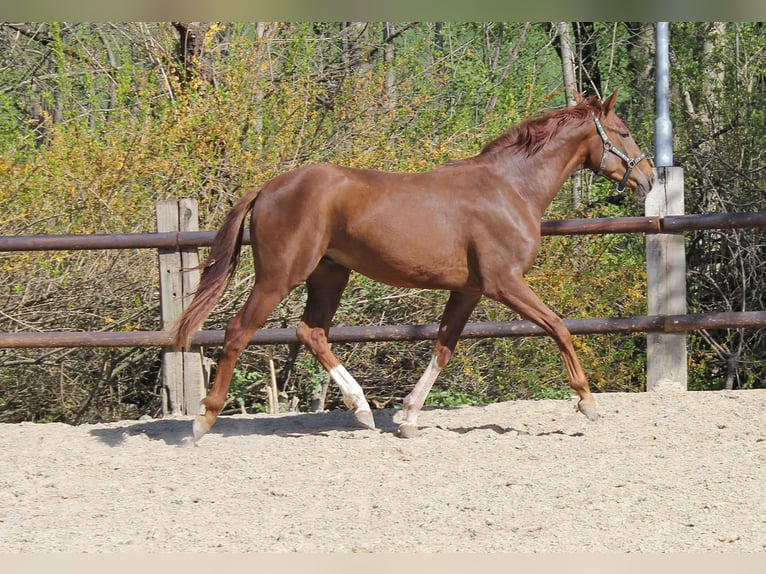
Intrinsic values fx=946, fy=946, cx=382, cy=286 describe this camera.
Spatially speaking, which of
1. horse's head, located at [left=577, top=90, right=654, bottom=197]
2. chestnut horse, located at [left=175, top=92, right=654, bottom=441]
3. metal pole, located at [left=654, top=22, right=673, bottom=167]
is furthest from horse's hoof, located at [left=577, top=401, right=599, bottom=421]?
metal pole, located at [left=654, top=22, right=673, bottom=167]

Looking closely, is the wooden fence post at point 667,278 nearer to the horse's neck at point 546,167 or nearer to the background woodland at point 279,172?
the horse's neck at point 546,167

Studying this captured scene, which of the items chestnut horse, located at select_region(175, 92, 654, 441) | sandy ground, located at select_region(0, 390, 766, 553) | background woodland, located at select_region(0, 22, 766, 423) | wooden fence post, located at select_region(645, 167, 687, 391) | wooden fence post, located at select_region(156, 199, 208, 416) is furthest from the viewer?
background woodland, located at select_region(0, 22, 766, 423)

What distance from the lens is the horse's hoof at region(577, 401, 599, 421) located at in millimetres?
5730

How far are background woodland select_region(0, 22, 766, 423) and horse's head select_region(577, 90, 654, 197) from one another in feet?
5.89

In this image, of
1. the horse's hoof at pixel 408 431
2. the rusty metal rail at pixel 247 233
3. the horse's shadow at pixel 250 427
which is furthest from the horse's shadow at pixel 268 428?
the rusty metal rail at pixel 247 233

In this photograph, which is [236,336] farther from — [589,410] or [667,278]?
[667,278]

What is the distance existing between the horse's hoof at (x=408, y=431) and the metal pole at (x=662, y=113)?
403cm

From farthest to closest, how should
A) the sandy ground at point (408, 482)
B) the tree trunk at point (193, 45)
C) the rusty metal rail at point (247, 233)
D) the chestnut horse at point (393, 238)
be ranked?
the tree trunk at point (193, 45), the rusty metal rail at point (247, 233), the chestnut horse at point (393, 238), the sandy ground at point (408, 482)

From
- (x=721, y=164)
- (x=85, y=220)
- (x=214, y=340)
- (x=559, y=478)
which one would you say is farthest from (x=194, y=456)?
(x=721, y=164)

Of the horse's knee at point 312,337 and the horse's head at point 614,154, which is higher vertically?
the horse's head at point 614,154

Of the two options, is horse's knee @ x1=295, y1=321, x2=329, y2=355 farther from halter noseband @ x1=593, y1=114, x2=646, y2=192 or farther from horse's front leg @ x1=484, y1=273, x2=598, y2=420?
halter noseband @ x1=593, y1=114, x2=646, y2=192

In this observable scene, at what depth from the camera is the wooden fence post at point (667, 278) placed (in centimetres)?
669

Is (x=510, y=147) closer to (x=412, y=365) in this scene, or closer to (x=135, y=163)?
(x=412, y=365)

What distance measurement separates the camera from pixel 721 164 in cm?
926
